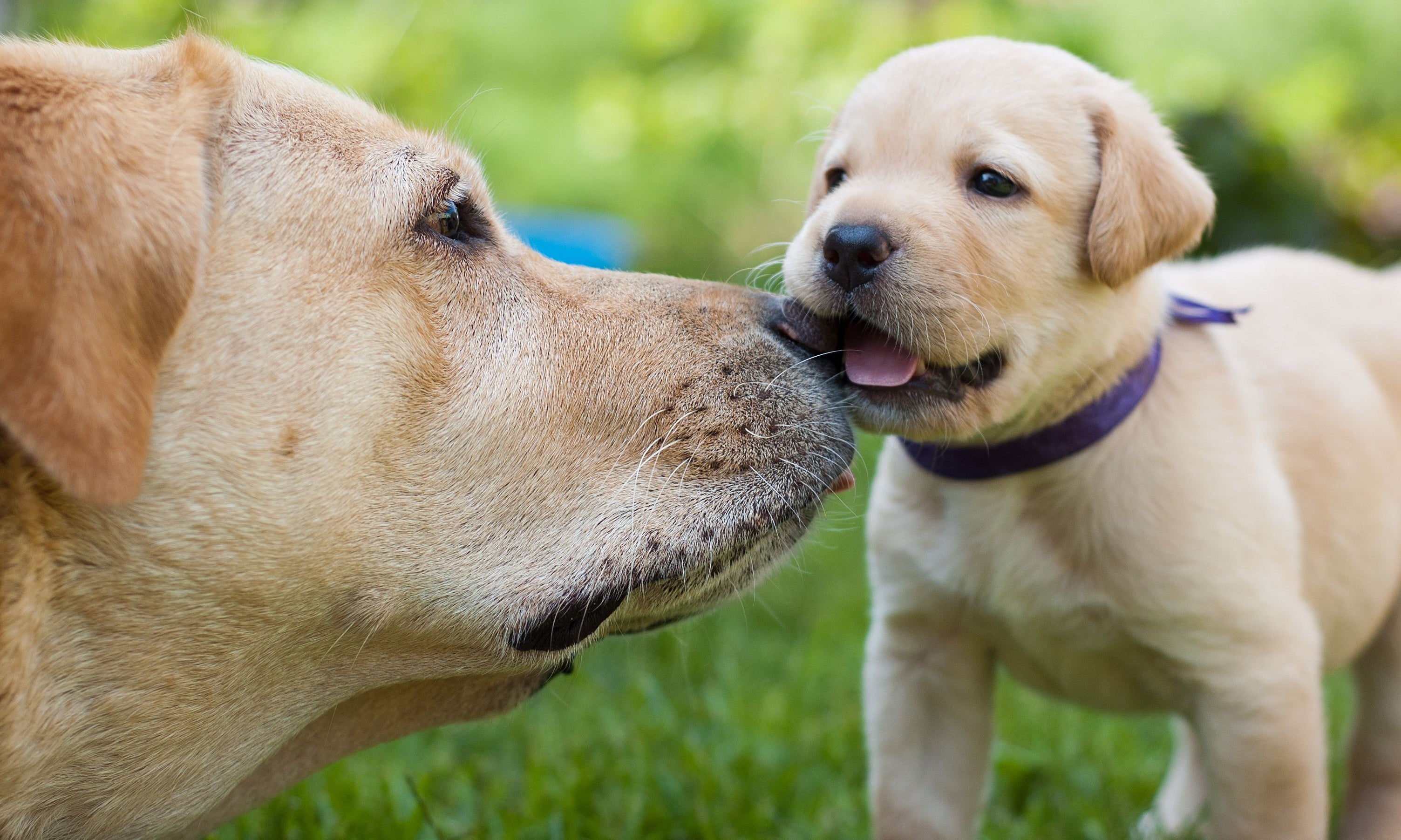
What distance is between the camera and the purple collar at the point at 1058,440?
313cm

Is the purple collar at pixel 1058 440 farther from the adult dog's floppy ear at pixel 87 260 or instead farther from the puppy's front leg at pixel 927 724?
the adult dog's floppy ear at pixel 87 260

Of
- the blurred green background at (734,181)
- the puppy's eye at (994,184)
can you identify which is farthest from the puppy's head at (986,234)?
the blurred green background at (734,181)

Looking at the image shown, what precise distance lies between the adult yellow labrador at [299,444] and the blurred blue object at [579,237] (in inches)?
168

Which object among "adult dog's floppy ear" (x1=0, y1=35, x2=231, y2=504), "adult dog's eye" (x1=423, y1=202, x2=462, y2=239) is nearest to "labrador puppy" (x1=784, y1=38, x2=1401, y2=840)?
"adult dog's eye" (x1=423, y1=202, x2=462, y2=239)

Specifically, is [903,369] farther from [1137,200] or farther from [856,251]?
[1137,200]

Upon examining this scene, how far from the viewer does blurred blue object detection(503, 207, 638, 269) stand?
802 centimetres

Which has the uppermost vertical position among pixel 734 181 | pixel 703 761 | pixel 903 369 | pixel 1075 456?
pixel 903 369

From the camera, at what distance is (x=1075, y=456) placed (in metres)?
3.17

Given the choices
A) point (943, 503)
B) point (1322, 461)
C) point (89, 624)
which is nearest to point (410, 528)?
point (89, 624)

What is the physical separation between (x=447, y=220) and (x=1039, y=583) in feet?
5.36

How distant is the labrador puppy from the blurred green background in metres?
0.40

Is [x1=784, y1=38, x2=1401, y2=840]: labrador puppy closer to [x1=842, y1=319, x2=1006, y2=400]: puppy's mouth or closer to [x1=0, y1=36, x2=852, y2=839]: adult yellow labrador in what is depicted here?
[x1=842, y1=319, x2=1006, y2=400]: puppy's mouth

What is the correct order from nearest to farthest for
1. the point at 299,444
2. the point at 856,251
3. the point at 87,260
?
1. the point at 87,260
2. the point at 299,444
3. the point at 856,251

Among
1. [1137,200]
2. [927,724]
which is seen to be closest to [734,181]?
[927,724]
